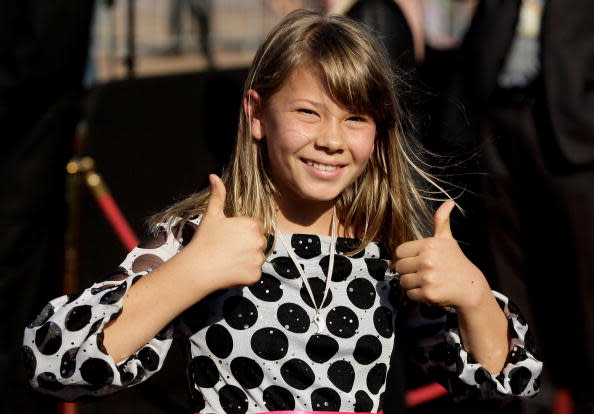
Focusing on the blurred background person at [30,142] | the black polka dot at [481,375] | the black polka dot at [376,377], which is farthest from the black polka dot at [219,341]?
the blurred background person at [30,142]

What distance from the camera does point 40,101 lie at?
3623 millimetres

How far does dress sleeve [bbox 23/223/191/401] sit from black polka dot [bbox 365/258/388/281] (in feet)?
1.74

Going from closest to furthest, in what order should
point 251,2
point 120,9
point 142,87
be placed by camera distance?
point 142,87 < point 120,9 < point 251,2

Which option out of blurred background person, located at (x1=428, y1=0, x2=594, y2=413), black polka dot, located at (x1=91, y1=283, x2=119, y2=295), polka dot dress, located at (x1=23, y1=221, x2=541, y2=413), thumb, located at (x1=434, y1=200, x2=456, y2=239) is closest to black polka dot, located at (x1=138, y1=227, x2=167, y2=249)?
polka dot dress, located at (x1=23, y1=221, x2=541, y2=413)

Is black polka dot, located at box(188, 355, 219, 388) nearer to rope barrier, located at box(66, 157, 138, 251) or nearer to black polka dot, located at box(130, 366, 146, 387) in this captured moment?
black polka dot, located at box(130, 366, 146, 387)

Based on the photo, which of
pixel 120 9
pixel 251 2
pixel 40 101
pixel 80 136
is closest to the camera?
pixel 40 101

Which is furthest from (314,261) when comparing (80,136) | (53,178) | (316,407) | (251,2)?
(251,2)

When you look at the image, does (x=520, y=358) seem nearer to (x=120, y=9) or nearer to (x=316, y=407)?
(x=316, y=407)

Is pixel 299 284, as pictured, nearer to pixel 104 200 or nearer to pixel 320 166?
pixel 320 166

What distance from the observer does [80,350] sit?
1833 millimetres

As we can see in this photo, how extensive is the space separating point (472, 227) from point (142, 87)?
6.73ft

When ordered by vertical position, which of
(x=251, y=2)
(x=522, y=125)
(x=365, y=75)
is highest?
(x=365, y=75)

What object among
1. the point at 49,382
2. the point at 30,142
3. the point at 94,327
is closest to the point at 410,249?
the point at 94,327

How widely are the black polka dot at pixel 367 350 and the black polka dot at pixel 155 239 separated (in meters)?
0.47
